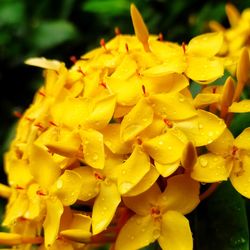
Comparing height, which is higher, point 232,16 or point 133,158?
point 133,158

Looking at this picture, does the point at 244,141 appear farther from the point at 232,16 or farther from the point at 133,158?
the point at 232,16

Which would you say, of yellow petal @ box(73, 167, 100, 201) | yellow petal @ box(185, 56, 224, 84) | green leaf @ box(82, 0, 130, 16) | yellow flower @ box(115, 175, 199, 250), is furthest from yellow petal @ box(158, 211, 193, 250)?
green leaf @ box(82, 0, 130, 16)

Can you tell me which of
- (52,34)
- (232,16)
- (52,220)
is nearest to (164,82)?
(52,220)

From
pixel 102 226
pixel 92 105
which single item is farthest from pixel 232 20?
pixel 102 226

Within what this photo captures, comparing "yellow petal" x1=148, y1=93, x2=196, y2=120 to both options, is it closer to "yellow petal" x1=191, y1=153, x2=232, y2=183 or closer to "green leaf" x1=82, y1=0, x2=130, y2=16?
"yellow petal" x1=191, y1=153, x2=232, y2=183

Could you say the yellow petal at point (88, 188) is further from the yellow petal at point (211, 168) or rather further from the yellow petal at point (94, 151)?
the yellow petal at point (211, 168)

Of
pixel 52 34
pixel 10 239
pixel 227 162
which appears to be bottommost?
pixel 52 34

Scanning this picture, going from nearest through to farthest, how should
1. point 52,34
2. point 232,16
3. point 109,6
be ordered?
point 232,16 < point 109,6 < point 52,34
